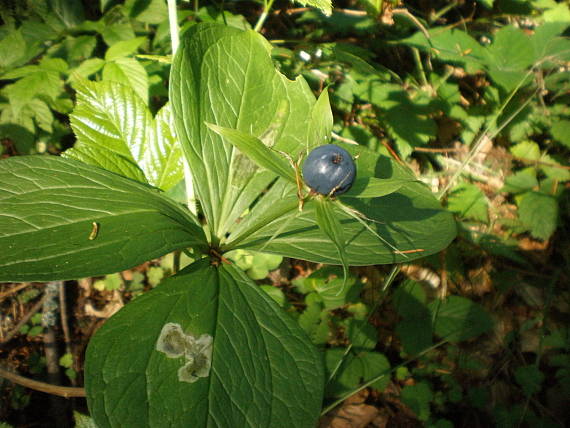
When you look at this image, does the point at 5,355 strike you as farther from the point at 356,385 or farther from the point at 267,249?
the point at 356,385

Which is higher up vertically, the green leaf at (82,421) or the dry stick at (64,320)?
the green leaf at (82,421)

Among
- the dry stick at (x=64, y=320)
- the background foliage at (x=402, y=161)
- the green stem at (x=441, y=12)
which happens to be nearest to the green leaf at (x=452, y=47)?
the background foliage at (x=402, y=161)

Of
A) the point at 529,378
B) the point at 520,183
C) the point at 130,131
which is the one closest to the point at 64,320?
the point at 130,131

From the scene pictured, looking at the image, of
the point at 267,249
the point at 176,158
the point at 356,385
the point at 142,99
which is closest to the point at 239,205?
the point at 267,249

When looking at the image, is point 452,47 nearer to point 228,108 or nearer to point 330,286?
point 330,286

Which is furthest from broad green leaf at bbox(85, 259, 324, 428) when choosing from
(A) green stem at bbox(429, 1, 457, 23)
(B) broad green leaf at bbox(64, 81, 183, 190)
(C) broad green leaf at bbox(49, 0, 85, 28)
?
(A) green stem at bbox(429, 1, 457, 23)

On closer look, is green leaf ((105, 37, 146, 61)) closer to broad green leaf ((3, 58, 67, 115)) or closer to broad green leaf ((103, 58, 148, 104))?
broad green leaf ((103, 58, 148, 104))

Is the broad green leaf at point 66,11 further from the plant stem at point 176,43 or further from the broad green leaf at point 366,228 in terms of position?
the broad green leaf at point 366,228
